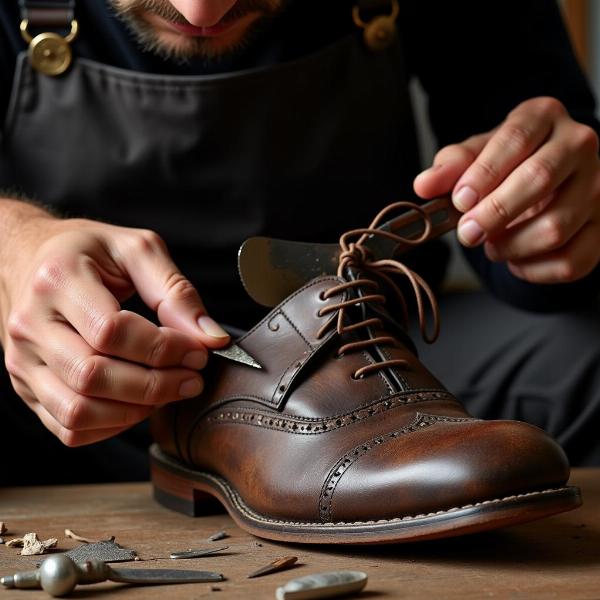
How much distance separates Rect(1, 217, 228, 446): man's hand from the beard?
277 mm

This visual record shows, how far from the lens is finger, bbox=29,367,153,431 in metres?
0.87

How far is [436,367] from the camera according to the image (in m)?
1.38

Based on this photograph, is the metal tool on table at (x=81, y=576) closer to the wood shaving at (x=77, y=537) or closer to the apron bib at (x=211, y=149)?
the wood shaving at (x=77, y=537)

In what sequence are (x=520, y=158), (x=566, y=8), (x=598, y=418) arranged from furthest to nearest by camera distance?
(x=566, y=8) → (x=598, y=418) → (x=520, y=158)

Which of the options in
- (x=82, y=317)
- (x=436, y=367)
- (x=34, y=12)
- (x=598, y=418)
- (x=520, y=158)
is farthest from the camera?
(x=436, y=367)

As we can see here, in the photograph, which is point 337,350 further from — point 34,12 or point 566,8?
point 566,8

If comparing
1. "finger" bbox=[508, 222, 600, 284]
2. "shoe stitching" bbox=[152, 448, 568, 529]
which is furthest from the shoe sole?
"finger" bbox=[508, 222, 600, 284]

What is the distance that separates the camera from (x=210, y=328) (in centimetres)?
89

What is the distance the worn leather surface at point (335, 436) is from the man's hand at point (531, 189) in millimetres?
195

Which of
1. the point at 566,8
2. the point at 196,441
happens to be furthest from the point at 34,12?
the point at 566,8

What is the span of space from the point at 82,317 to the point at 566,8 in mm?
1950

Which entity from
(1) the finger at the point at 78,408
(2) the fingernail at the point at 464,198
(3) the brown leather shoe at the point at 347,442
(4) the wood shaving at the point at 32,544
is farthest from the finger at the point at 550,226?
(4) the wood shaving at the point at 32,544

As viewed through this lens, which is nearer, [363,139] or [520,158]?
[520,158]

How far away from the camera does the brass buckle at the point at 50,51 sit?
1187 mm
